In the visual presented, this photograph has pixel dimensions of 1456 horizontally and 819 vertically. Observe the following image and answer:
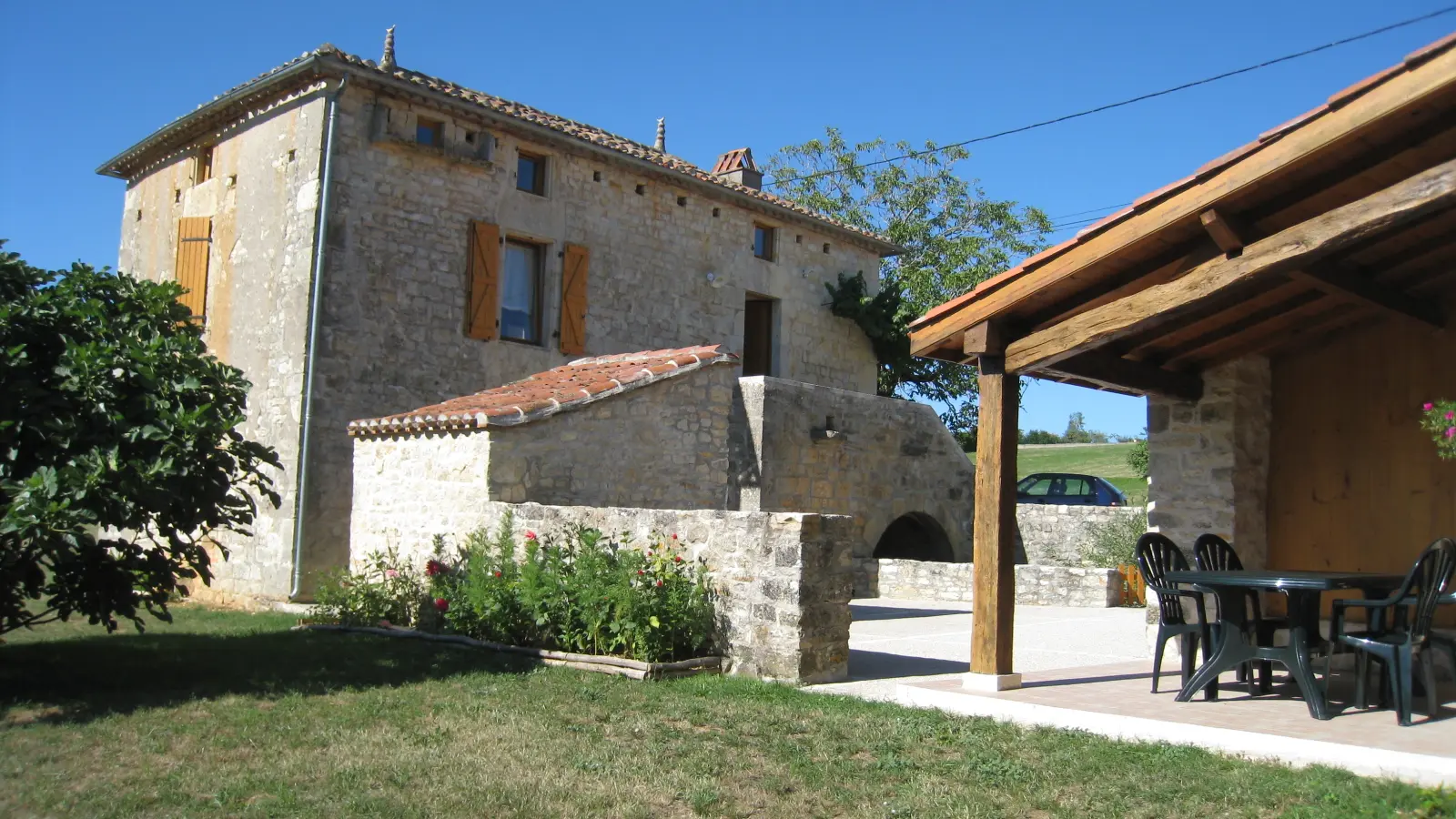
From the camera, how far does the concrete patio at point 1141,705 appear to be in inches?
190

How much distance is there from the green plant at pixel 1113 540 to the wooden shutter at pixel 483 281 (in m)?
8.76

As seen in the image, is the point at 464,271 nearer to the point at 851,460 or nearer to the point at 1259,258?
the point at 851,460

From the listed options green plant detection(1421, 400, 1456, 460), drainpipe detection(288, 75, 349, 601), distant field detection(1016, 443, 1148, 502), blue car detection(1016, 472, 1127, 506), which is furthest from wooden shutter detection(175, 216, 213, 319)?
distant field detection(1016, 443, 1148, 502)

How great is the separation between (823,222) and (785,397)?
459cm

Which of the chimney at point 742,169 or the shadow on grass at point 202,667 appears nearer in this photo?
the shadow on grass at point 202,667

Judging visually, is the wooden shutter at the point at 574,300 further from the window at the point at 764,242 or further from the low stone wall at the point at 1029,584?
the low stone wall at the point at 1029,584

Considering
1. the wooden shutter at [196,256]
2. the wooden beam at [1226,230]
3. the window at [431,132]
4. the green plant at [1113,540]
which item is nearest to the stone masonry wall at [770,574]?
the wooden beam at [1226,230]

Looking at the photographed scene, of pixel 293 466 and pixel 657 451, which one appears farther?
pixel 293 466

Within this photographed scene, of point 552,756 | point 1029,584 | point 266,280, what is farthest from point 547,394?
point 1029,584

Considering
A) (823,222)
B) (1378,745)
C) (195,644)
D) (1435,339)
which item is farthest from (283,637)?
(823,222)

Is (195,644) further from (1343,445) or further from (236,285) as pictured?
(1343,445)

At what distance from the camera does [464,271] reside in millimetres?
13352

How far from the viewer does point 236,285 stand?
13211 millimetres

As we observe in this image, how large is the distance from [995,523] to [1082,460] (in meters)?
36.2
